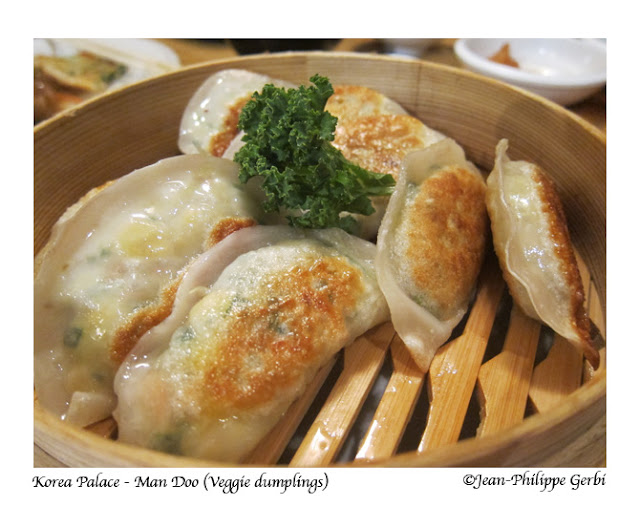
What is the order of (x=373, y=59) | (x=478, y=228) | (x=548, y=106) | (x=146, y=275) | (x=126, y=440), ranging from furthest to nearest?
(x=373, y=59) → (x=548, y=106) → (x=478, y=228) → (x=146, y=275) → (x=126, y=440)

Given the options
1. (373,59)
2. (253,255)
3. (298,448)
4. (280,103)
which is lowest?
(298,448)

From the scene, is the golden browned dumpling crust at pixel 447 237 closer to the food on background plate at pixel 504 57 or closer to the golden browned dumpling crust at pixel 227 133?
the golden browned dumpling crust at pixel 227 133

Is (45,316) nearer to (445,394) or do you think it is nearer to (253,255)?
(253,255)

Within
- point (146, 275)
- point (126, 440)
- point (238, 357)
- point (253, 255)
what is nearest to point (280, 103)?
point (253, 255)

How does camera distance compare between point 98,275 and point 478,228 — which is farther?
point 478,228

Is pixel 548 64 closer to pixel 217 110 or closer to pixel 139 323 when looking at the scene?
pixel 217 110

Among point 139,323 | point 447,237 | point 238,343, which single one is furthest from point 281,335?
point 447,237

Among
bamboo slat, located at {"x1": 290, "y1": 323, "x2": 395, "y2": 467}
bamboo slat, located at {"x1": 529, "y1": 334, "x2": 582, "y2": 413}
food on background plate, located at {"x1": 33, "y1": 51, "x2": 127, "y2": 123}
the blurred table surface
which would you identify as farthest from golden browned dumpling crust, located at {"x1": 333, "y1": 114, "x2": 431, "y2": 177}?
food on background plate, located at {"x1": 33, "y1": 51, "x2": 127, "y2": 123}
